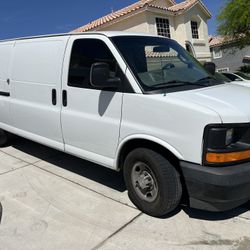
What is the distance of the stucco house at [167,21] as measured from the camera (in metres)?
22.2

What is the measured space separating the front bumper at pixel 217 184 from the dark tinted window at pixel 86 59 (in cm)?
147

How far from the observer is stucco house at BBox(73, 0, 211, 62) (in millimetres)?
22188

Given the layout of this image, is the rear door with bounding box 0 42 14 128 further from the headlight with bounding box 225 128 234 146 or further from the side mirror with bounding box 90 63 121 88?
the headlight with bounding box 225 128 234 146

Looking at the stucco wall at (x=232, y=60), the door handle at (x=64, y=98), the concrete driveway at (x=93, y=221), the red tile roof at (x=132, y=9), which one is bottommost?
the concrete driveway at (x=93, y=221)

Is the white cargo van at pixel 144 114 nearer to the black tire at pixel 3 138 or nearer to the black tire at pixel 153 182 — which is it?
the black tire at pixel 153 182

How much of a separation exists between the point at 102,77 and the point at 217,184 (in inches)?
65.1

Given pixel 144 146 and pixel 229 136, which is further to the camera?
pixel 144 146

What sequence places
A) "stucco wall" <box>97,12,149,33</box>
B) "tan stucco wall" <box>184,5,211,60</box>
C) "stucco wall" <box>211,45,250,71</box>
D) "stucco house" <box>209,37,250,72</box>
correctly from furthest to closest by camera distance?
"stucco wall" <box>211,45,250,71</box>
"stucco house" <box>209,37,250,72</box>
"tan stucco wall" <box>184,5,211,60</box>
"stucco wall" <box>97,12,149,33</box>

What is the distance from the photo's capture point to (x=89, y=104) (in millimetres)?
4406

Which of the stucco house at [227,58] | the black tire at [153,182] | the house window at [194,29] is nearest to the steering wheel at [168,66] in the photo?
the black tire at [153,182]

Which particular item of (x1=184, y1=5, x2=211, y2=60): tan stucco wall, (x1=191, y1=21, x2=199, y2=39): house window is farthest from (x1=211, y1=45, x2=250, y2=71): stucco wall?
(x1=191, y1=21, x2=199, y2=39): house window

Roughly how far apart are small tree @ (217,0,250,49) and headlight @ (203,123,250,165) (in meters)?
20.7

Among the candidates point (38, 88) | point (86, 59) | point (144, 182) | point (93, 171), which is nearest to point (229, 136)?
point (144, 182)

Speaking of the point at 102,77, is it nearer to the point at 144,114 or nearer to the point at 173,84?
the point at 144,114
